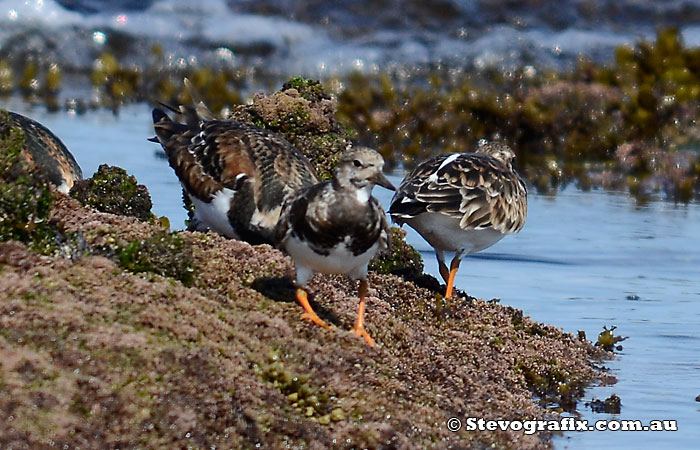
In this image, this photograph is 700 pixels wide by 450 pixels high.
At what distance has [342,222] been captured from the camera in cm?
543

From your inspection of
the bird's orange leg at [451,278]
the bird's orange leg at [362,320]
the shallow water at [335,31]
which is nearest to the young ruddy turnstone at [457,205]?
the bird's orange leg at [451,278]

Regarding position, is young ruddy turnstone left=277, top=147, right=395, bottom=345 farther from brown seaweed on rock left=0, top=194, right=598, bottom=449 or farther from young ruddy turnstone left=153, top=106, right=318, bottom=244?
young ruddy turnstone left=153, top=106, right=318, bottom=244

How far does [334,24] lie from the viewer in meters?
22.1

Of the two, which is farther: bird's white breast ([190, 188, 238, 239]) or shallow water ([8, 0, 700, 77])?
shallow water ([8, 0, 700, 77])

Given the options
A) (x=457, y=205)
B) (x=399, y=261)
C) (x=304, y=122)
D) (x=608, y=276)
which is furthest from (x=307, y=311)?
(x=608, y=276)

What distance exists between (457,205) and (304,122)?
1.30 m

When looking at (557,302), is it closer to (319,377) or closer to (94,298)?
(319,377)

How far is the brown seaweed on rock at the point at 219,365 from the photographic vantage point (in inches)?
173

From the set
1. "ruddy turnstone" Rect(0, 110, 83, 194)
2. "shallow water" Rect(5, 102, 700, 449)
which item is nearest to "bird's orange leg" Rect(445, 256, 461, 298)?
"shallow water" Rect(5, 102, 700, 449)

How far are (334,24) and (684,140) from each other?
9135 millimetres

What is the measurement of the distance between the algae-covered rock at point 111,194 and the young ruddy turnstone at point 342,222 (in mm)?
2044

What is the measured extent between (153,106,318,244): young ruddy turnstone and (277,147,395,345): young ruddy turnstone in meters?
0.97

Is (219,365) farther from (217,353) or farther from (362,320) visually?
(362,320)

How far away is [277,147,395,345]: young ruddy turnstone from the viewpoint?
545 centimetres
